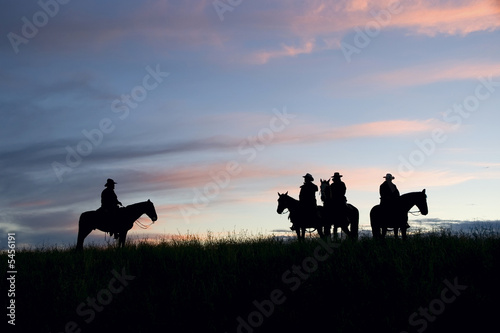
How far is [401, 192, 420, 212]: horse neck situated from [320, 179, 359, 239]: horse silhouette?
7.88 feet

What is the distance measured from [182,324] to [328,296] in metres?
3.10

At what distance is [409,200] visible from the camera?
19438 millimetres

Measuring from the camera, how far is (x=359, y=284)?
1041 centimetres

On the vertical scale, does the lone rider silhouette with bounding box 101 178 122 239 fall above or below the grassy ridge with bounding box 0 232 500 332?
above

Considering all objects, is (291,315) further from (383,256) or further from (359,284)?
(383,256)

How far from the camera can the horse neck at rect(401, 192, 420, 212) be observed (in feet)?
63.3

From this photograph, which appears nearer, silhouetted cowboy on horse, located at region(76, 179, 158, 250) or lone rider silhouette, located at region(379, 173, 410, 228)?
lone rider silhouette, located at region(379, 173, 410, 228)

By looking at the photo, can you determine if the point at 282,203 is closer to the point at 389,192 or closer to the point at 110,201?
the point at 389,192

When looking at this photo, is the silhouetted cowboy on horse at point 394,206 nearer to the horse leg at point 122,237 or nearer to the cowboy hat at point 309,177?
the cowboy hat at point 309,177

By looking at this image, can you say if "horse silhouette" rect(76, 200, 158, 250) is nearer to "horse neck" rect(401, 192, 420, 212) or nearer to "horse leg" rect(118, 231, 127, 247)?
"horse leg" rect(118, 231, 127, 247)

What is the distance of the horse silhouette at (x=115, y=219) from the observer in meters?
20.7

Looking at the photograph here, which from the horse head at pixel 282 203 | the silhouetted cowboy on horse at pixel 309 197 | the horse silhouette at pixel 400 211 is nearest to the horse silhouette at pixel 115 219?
the horse head at pixel 282 203

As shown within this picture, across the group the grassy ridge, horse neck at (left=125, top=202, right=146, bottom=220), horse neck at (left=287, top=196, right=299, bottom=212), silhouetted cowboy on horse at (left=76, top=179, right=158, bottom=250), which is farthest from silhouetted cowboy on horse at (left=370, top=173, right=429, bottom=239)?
horse neck at (left=125, top=202, right=146, bottom=220)

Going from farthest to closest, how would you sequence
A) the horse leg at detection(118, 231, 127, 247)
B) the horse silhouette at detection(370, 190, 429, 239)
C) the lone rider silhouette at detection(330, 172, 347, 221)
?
the lone rider silhouette at detection(330, 172, 347, 221) → the horse leg at detection(118, 231, 127, 247) → the horse silhouette at detection(370, 190, 429, 239)
